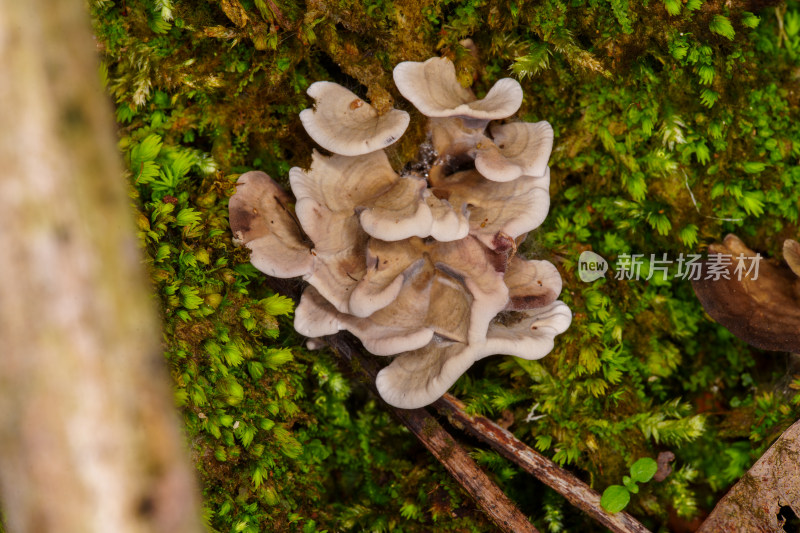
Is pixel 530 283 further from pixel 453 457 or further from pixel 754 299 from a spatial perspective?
pixel 754 299

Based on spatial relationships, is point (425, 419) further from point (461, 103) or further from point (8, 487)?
point (8, 487)

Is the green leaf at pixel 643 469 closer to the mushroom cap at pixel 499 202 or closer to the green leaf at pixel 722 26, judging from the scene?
the mushroom cap at pixel 499 202

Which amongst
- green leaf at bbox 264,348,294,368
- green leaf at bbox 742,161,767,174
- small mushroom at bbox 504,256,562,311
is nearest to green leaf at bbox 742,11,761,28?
green leaf at bbox 742,161,767,174

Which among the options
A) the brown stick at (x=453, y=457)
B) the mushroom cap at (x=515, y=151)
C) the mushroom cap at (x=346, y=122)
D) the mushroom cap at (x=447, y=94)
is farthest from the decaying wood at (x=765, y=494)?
the mushroom cap at (x=346, y=122)

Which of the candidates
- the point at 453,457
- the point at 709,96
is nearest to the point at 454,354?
the point at 453,457

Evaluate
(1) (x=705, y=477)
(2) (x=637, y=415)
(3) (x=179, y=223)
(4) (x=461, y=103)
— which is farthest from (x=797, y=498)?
(3) (x=179, y=223)

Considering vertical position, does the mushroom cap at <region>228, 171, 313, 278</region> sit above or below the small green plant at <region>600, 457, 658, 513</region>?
above

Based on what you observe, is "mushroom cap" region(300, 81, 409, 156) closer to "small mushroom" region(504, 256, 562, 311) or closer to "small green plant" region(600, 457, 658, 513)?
"small mushroom" region(504, 256, 562, 311)
